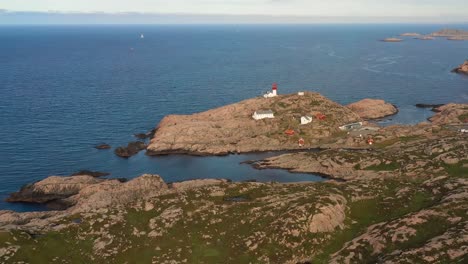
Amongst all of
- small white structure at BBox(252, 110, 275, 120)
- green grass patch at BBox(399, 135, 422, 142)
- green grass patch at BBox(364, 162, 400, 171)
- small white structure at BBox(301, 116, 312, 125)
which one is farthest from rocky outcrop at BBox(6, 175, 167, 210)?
green grass patch at BBox(399, 135, 422, 142)

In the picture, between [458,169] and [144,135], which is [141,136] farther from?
[458,169]

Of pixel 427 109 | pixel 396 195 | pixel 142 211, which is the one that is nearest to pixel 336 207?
pixel 396 195

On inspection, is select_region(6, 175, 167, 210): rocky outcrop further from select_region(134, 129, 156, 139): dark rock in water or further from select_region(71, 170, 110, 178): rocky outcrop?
select_region(134, 129, 156, 139): dark rock in water

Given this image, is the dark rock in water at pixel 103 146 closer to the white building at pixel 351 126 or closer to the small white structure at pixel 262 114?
the small white structure at pixel 262 114

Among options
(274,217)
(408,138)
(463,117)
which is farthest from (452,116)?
(274,217)

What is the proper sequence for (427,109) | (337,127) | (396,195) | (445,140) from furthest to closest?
→ (427,109) < (337,127) < (445,140) < (396,195)

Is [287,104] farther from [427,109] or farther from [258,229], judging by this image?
[258,229]

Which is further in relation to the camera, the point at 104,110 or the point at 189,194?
the point at 104,110
